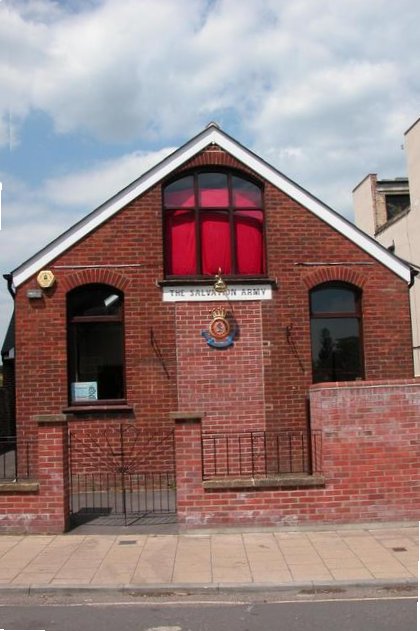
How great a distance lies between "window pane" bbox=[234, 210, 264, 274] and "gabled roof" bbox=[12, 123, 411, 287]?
0.76 m

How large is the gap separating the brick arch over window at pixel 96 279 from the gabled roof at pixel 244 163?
20.2 inches

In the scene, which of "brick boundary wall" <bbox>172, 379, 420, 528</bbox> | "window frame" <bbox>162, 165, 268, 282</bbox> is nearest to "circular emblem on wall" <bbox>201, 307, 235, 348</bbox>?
"window frame" <bbox>162, 165, 268, 282</bbox>

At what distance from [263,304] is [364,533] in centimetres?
473

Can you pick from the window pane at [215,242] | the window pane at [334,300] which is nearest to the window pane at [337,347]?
Result: the window pane at [334,300]

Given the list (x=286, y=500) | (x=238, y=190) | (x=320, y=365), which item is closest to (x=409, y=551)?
(x=286, y=500)

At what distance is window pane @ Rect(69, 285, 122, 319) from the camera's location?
A: 12211 millimetres

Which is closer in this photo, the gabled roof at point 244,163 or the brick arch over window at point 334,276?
the gabled roof at point 244,163

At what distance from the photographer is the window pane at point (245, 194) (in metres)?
12.7

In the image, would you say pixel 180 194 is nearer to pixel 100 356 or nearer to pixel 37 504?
pixel 100 356

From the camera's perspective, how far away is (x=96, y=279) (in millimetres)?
12070

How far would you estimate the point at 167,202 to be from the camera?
12.6m

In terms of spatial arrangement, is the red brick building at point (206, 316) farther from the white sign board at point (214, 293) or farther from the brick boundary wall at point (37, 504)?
the brick boundary wall at point (37, 504)

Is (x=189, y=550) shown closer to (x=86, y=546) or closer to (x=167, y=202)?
(x=86, y=546)

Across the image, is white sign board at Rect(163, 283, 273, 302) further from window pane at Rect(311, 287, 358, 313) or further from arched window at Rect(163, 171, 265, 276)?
window pane at Rect(311, 287, 358, 313)
